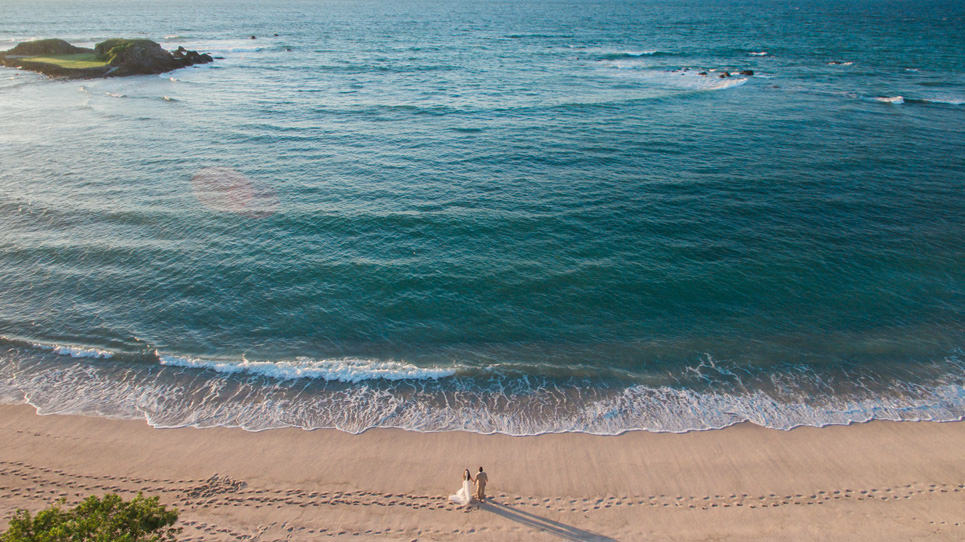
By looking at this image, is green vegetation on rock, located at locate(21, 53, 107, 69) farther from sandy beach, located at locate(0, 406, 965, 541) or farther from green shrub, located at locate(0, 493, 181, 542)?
green shrub, located at locate(0, 493, 181, 542)

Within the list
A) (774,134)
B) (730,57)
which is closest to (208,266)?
(774,134)

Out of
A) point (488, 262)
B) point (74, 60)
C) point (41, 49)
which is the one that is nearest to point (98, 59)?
point (74, 60)

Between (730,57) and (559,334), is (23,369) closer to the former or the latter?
(559,334)

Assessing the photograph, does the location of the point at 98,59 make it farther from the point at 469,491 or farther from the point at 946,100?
the point at 946,100

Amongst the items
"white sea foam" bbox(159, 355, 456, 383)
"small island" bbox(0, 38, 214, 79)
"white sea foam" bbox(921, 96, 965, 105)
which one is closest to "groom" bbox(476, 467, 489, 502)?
"white sea foam" bbox(159, 355, 456, 383)

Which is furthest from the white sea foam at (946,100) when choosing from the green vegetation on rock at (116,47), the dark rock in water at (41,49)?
the dark rock in water at (41,49)
